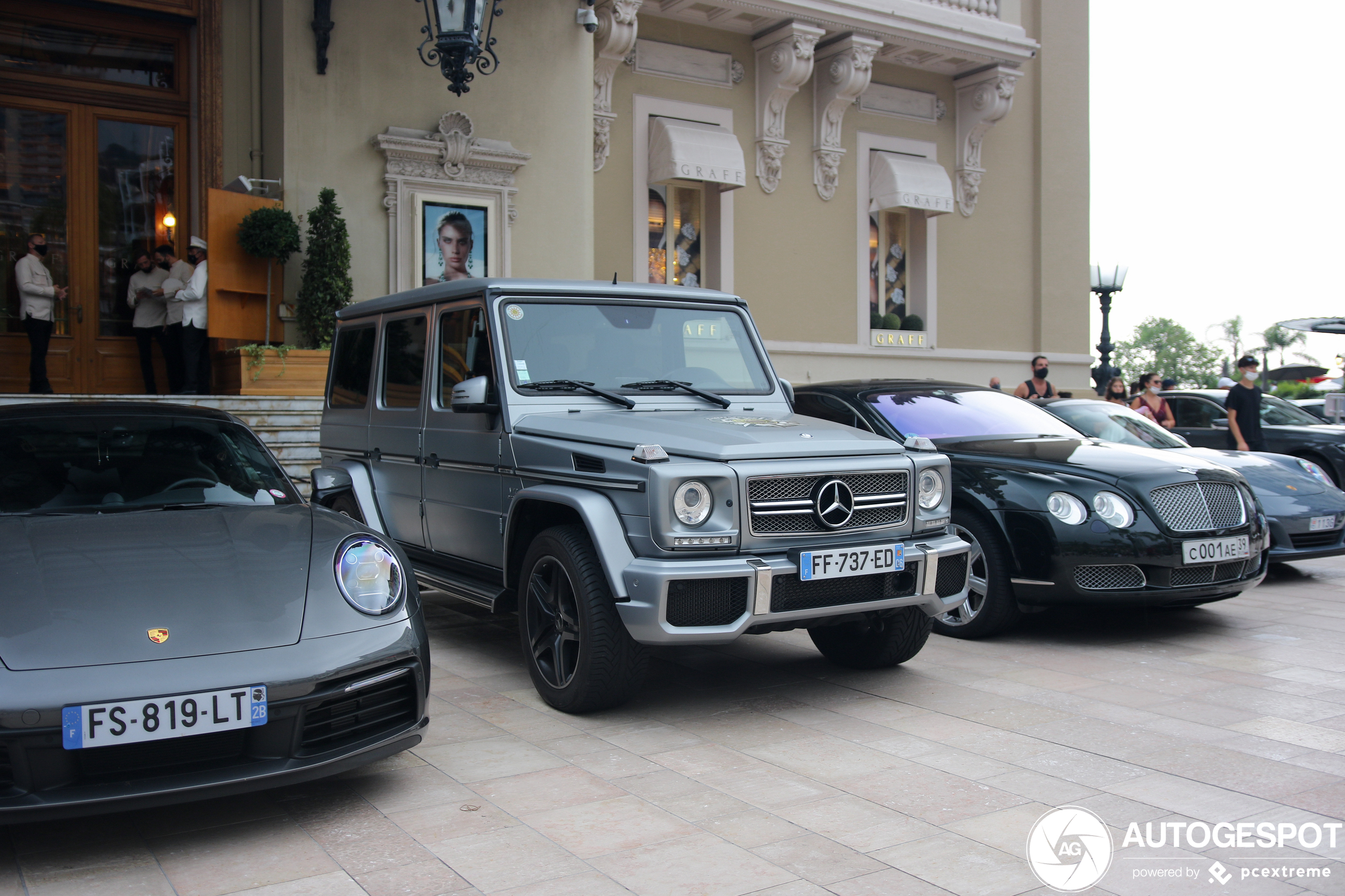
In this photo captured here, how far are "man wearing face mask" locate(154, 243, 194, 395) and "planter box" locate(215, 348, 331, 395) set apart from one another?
0.75 m

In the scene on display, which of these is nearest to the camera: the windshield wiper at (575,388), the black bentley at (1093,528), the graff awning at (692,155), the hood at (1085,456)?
the windshield wiper at (575,388)

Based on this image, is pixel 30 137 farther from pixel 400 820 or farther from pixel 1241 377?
pixel 1241 377

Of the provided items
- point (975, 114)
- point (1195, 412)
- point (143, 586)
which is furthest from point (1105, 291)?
point (143, 586)

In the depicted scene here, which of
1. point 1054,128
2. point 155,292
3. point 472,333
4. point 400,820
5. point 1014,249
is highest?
point 1054,128

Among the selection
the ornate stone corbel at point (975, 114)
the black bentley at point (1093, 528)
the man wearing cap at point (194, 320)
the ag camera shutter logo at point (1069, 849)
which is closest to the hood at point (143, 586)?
the ag camera shutter logo at point (1069, 849)

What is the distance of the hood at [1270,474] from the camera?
8086 mm

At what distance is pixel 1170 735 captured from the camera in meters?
4.37

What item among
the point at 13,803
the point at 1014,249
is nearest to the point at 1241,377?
the point at 1014,249

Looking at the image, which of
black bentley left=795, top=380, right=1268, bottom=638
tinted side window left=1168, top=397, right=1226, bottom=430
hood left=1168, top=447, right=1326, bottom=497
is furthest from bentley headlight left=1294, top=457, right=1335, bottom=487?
tinted side window left=1168, top=397, right=1226, bottom=430

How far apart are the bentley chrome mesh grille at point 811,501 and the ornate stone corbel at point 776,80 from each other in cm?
1154

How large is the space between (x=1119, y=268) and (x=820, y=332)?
Result: 6.37m

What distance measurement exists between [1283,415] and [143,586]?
13490 mm

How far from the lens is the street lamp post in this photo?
62.2 feet

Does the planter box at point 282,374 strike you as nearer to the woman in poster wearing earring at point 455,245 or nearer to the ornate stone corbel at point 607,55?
the woman in poster wearing earring at point 455,245
